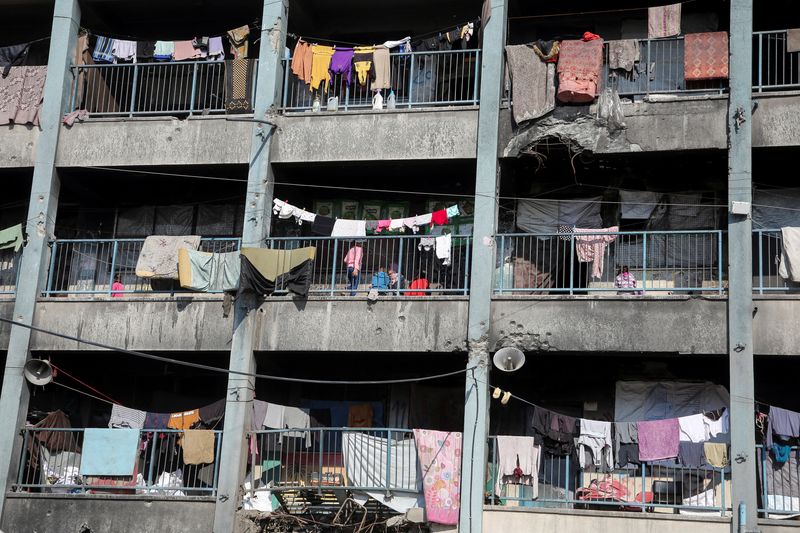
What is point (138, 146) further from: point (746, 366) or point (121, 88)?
point (746, 366)

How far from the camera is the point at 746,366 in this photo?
672 inches

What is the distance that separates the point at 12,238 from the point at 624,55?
1199 cm

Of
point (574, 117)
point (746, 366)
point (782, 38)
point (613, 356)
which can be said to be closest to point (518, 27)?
point (574, 117)

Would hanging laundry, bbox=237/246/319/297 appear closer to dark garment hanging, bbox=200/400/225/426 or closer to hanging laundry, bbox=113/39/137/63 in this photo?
dark garment hanging, bbox=200/400/225/426

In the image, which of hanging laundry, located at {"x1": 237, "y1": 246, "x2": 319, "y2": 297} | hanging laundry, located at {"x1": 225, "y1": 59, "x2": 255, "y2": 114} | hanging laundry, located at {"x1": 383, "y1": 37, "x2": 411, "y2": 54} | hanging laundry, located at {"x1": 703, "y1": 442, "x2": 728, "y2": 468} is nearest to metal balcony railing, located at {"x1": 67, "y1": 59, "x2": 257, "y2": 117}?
hanging laundry, located at {"x1": 225, "y1": 59, "x2": 255, "y2": 114}

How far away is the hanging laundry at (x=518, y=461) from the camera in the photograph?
18.1 metres

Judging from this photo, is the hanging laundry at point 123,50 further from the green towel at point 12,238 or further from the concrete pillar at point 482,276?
the concrete pillar at point 482,276

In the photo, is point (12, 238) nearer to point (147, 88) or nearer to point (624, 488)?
point (147, 88)

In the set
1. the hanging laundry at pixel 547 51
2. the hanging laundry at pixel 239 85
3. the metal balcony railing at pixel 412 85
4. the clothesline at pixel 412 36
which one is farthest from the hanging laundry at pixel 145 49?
the hanging laundry at pixel 547 51

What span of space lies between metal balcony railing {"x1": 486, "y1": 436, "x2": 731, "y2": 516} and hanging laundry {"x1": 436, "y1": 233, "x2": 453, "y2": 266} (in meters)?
3.31

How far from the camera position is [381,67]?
2034cm

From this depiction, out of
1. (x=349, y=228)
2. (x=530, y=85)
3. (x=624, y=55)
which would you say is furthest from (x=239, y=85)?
(x=624, y=55)

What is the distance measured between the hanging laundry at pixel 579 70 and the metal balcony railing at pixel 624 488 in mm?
6108

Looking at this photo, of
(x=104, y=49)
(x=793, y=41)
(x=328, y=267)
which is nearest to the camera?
(x=793, y=41)
